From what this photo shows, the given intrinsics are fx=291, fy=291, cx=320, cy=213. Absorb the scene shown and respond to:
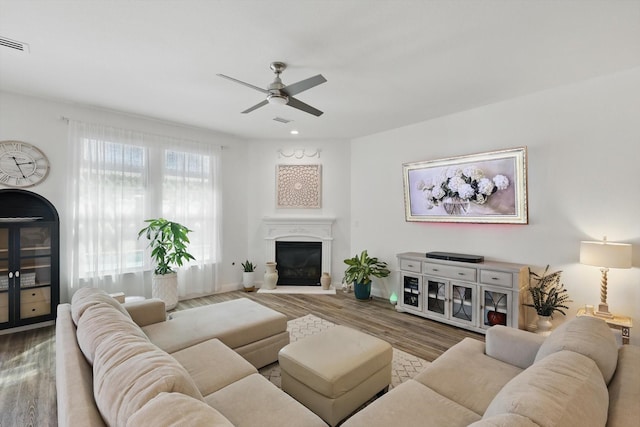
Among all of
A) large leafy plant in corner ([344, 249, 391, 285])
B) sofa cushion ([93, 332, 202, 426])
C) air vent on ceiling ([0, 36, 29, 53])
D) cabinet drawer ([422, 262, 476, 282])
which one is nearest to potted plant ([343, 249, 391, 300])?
large leafy plant in corner ([344, 249, 391, 285])

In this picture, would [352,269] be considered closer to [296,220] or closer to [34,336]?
[296,220]

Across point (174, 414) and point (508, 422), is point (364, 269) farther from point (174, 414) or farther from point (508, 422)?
point (174, 414)

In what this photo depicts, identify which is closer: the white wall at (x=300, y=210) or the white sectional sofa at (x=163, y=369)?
the white sectional sofa at (x=163, y=369)

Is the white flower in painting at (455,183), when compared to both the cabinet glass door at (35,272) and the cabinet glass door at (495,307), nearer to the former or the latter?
the cabinet glass door at (495,307)

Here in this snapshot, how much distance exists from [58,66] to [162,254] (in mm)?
2514

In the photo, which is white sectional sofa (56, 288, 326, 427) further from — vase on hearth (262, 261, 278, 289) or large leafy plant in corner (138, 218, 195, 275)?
vase on hearth (262, 261, 278, 289)

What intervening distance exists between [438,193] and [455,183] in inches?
11.1

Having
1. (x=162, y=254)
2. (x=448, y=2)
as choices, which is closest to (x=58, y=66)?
(x=162, y=254)

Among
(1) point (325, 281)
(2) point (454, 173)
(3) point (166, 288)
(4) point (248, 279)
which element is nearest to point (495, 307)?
(2) point (454, 173)

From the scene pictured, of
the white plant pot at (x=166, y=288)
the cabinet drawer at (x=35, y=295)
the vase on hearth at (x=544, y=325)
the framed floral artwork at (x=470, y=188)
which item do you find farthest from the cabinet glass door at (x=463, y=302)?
the cabinet drawer at (x=35, y=295)

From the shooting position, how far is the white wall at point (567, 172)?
2.96 m

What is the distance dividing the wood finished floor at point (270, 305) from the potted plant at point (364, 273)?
18cm

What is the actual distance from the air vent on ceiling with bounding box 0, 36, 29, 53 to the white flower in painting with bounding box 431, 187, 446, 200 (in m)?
4.74

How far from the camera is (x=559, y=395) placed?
1000 mm
